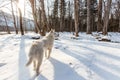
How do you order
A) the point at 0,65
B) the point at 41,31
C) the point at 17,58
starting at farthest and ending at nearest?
the point at 41,31 < the point at 17,58 < the point at 0,65

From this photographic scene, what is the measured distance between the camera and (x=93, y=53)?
771cm

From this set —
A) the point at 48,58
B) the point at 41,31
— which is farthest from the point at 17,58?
the point at 41,31

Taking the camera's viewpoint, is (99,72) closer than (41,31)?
→ Yes

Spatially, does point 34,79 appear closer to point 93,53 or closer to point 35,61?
point 35,61

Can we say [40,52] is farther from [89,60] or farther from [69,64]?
[89,60]

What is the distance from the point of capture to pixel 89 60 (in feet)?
22.4

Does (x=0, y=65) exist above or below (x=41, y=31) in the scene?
below

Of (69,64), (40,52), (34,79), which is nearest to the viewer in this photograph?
(34,79)

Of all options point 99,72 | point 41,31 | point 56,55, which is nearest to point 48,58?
point 56,55

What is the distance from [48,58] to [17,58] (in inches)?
53.2

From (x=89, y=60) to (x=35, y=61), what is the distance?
5.93 feet

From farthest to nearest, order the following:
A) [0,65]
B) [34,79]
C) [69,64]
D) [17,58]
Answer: [17,58], [0,65], [69,64], [34,79]

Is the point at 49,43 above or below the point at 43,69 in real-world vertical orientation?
above


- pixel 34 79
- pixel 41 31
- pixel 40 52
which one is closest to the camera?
pixel 34 79
